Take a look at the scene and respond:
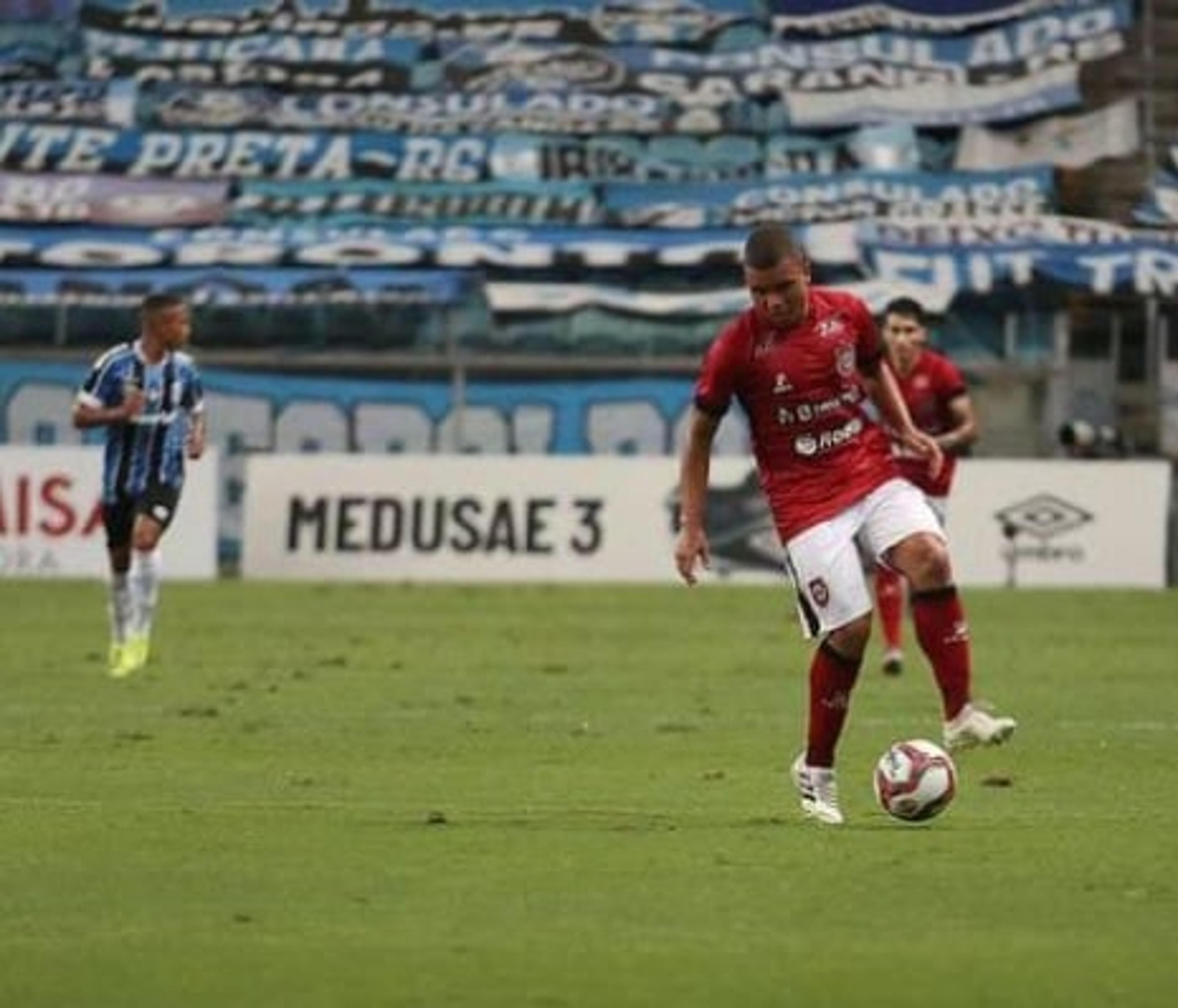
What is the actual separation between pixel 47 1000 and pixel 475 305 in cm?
3097

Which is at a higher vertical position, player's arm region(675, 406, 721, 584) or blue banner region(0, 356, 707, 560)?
player's arm region(675, 406, 721, 584)

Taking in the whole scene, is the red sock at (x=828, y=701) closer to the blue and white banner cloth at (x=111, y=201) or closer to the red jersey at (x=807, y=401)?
the red jersey at (x=807, y=401)

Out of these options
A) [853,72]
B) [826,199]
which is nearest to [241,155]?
[826,199]

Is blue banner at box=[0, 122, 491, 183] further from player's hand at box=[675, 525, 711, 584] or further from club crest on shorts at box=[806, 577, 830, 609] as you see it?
club crest on shorts at box=[806, 577, 830, 609]

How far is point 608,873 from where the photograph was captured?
1081 cm

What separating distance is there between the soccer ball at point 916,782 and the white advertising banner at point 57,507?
811 inches

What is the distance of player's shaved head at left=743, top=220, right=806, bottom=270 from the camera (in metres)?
12.5

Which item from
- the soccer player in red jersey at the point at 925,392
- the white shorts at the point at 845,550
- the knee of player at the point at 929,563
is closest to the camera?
the white shorts at the point at 845,550

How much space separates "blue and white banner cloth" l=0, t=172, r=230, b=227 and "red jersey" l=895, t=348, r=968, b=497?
70.7ft

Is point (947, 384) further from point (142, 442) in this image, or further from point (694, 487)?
point (694, 487)

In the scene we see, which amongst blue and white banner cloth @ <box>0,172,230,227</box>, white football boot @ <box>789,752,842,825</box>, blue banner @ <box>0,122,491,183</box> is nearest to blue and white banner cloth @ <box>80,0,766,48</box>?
blue banner @ <box>0,122,491,183</box>

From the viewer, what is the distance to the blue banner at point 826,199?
41281 mm

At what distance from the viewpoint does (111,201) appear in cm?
4184

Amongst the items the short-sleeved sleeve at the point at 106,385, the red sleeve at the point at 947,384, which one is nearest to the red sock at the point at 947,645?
the red sleeve at the point at 947,384
